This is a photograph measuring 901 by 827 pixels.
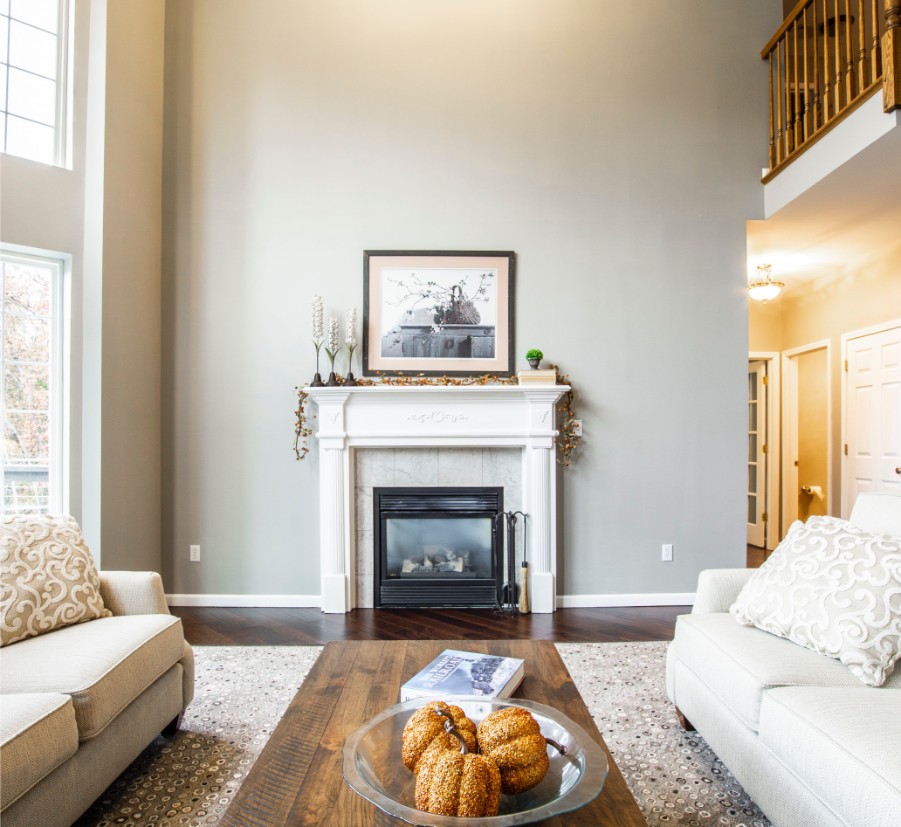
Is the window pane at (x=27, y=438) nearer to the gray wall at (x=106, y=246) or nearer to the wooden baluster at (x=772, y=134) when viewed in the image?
the gray wall at (x=106, y=246)

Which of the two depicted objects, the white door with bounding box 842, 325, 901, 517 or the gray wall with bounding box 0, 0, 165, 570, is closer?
the gray wall with bounding box 0, 0, 165, 570

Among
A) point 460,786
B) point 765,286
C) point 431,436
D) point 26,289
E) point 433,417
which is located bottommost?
point 460,786

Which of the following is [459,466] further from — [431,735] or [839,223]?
[839,223]

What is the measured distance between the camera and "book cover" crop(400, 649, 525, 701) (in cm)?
150

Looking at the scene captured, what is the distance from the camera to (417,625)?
11.6ft

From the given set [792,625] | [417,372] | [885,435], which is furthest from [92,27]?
[885,435]

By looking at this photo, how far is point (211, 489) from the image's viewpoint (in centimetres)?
393

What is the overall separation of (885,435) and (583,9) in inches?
155

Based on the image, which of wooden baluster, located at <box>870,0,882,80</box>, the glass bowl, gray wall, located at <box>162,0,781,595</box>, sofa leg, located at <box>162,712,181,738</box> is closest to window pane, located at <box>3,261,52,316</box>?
gray wall, located at <box>162,0,781,595</box>

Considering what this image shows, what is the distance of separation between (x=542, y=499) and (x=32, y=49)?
3865 millimetres

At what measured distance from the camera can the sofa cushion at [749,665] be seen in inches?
64.2

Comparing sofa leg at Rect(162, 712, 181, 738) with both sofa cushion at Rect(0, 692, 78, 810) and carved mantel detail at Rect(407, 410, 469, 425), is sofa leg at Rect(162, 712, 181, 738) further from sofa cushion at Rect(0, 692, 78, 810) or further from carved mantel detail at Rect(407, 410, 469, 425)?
carved mantel detail at Rect(407, 410, 469, 425)

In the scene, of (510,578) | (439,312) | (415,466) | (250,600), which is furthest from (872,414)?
(250,600)

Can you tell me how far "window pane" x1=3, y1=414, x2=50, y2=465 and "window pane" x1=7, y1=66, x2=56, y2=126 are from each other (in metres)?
1.63
